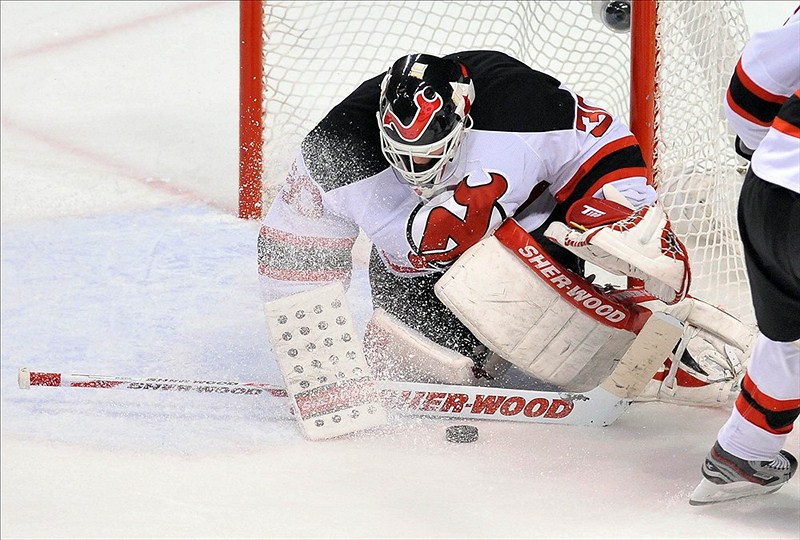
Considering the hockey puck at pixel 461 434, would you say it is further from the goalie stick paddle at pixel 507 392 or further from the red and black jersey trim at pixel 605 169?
the red and black jersey trim at pixel 605 169

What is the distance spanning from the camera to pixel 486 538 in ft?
7.23

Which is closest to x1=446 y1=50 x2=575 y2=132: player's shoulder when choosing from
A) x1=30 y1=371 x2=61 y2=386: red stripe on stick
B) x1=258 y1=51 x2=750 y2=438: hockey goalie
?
x1=258 y1=51 x2=750 y2=438: hockey goalie

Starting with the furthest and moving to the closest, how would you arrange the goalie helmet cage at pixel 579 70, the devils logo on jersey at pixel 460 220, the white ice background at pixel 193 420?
the goalie helmet cage at pixel 579 70 < the devils logo on jersey at pixel 460 220 < the white ice background at pixel 193 420

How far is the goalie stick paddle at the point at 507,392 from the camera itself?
2.56m

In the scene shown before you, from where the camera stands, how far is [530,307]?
2.56m

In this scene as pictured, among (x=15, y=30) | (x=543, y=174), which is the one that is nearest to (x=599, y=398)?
(x=543, y=174)

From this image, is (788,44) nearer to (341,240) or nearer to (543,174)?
(543,174)

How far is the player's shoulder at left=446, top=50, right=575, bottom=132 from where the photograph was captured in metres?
2.54

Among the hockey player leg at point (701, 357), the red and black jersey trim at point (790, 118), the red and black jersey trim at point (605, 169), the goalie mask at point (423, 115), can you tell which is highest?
the red and black jersey trim at point (790, 118)

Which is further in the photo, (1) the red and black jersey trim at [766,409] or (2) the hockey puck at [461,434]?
(2) the hockey puck at [461,434]

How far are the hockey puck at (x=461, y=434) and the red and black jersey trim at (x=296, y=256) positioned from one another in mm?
408

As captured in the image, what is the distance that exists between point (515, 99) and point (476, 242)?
0.94 ft

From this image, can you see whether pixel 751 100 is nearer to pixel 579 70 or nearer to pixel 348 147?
pixel 348 147

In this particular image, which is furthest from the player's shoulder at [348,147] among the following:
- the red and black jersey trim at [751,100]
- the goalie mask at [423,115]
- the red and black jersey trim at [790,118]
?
the red and black jersey trim at [790,118]
